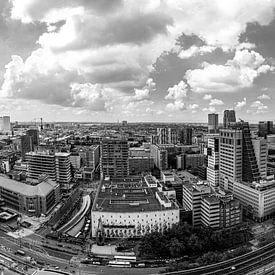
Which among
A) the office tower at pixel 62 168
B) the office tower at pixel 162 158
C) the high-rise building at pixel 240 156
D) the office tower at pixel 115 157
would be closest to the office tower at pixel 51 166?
the office tower at pixel 62 168

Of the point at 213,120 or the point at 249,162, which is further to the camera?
the point at 213,120

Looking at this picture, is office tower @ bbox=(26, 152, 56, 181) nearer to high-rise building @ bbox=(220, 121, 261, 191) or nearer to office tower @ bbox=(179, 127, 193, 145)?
high-rise building @ bbox=(220, 121, 261, 191)

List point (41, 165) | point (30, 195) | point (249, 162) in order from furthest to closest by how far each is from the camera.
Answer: point (41, 165)
point (249, 162)
point (30, 195)

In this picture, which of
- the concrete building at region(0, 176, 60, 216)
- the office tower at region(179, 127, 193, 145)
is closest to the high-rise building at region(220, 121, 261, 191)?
the concrete building at region(0, 176, 60, 216)

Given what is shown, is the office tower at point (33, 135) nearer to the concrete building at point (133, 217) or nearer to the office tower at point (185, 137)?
the office tower at point (185, 137)

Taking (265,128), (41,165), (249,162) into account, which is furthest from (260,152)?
(265,128)

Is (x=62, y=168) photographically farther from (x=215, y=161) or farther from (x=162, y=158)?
(x=215, y=161)

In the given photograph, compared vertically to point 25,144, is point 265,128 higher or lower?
higher
